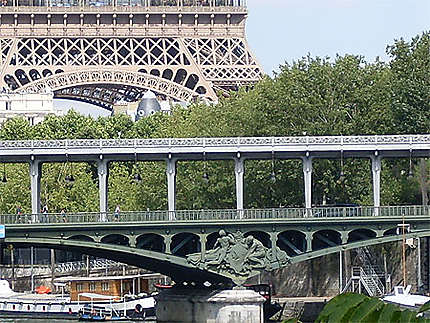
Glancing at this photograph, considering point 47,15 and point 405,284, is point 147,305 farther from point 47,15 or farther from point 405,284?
point 47,15

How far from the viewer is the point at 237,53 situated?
338 ft

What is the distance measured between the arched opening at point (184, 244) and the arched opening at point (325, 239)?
425 centimetres

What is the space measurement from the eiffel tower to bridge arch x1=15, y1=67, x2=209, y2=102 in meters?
0.08

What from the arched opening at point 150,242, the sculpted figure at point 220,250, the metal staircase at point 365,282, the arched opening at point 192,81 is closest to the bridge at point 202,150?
the arched opening at point 150,242

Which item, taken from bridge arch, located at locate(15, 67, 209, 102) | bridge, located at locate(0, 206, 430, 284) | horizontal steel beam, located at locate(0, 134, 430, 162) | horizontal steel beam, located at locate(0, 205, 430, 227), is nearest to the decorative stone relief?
bridge, located at locate(0, 206, 430, 284)

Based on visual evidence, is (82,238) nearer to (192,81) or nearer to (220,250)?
(220,250)

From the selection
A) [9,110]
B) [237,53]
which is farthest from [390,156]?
[9,110]

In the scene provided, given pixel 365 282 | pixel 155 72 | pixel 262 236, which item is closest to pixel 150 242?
pixel 262 236

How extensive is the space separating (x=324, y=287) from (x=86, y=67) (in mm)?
49115

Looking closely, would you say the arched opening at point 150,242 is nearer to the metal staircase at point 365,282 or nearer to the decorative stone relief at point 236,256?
the decorative stone relief at point 236,256

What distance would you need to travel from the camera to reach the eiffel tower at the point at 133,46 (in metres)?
102

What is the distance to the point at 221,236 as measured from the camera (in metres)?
47.7

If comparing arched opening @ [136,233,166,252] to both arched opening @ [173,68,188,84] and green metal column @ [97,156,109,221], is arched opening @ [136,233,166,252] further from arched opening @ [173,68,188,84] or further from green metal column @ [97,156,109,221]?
arched opening @ [173,68,188,84]

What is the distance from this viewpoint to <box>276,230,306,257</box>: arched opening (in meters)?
48.0
